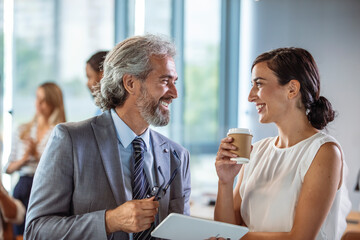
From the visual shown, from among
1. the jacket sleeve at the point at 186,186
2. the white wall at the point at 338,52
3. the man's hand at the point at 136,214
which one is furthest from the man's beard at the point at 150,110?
the white wall at the point at 338,52

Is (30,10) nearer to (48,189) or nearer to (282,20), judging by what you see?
(282,20)

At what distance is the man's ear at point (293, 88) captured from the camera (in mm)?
1960

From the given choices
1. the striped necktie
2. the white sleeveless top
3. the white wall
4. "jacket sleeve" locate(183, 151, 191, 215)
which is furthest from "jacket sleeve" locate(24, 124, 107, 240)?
the white wall

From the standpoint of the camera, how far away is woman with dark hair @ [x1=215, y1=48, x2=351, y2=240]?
1789 mm

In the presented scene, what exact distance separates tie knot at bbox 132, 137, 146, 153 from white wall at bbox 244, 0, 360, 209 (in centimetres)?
258

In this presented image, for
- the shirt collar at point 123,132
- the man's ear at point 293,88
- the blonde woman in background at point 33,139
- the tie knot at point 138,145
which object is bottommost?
the blonde woman in background at point 33,139

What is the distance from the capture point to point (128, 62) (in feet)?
7.00

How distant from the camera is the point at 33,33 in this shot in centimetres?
511

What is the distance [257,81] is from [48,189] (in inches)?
40.6

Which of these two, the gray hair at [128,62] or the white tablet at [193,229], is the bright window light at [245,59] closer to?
the gray hair at [128,62]

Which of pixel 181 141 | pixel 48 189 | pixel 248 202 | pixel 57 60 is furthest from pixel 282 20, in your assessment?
pixel 48 189

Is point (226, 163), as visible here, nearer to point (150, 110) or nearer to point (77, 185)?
point (150, 110)

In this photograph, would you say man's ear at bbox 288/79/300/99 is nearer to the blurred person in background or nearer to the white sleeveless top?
the white sleeveless top

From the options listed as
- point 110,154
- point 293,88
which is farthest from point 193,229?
point 293,88
